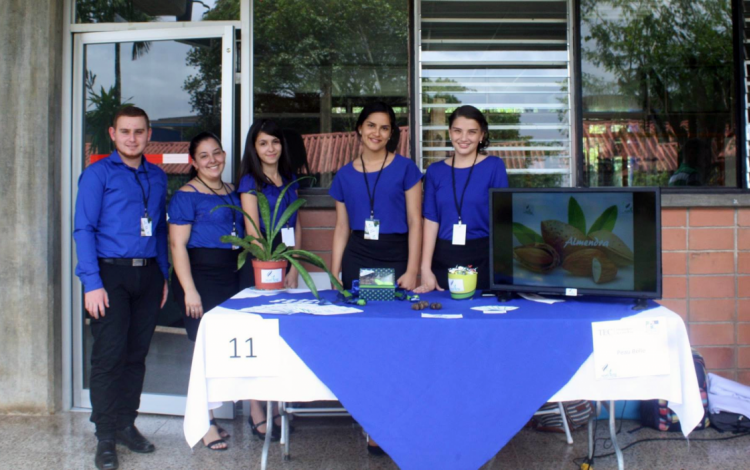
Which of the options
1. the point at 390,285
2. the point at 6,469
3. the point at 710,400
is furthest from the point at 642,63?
the point at 6,469

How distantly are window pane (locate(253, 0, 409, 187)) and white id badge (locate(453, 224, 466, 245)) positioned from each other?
1171 millimetres

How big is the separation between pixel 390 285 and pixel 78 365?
223 centimetres

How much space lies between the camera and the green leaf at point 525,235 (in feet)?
8.52

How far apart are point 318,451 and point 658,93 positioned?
322cm

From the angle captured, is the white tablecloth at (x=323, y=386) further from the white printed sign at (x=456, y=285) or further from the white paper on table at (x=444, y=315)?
the white printed sign at (x=456, y=285)

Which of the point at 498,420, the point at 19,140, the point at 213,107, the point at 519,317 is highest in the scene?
the point at 213,107

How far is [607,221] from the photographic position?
2486mm

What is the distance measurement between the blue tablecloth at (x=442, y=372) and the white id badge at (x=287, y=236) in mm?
885

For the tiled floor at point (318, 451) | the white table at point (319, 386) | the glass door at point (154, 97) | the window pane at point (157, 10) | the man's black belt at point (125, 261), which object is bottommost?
the tiled floor at point (318, 451)

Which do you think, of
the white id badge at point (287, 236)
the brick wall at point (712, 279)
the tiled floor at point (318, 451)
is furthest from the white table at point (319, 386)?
the brick wall at point (712, 279)

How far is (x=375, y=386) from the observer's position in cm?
222

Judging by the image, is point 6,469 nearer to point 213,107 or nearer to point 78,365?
point 78,365

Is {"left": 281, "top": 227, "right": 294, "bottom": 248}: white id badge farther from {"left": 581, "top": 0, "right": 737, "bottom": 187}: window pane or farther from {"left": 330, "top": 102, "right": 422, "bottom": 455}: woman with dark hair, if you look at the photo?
{"left": 581, "top": 0, "right": 737, "bottom": 187}: window pane

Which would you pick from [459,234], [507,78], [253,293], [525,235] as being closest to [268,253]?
[253,293]
